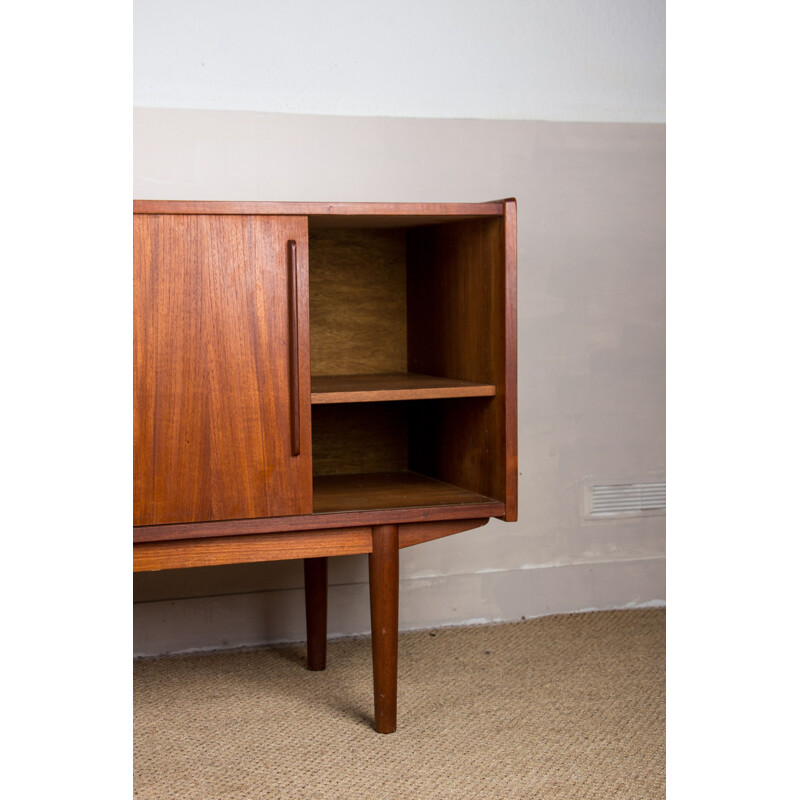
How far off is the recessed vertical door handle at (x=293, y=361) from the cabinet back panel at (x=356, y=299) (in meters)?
0.73

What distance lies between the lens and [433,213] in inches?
74.5

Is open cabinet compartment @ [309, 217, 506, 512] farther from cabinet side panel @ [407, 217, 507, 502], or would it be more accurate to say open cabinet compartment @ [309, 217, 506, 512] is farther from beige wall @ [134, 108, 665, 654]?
beige wall @ [134, 108, 665, 654]

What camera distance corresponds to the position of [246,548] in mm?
1838

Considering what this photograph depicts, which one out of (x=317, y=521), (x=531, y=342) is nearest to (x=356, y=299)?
(x=531, y=342)

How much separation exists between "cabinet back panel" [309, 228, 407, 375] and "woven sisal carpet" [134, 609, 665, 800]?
827mm

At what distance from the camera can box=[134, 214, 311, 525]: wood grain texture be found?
1.75 metres

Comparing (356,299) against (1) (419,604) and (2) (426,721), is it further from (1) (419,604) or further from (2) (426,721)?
(2) (426,721)

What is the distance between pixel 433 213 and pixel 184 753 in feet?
4.11

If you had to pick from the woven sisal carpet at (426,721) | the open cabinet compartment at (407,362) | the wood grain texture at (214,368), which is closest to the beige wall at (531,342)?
the woven sisal carpet at (426,721)

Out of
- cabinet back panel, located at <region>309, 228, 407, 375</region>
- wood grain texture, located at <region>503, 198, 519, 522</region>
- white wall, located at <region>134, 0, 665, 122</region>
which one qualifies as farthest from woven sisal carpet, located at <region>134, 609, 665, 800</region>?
white wall, located at <region>134, 0, 665, 122</region>

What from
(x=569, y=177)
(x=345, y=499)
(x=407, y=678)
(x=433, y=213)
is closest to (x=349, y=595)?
(x=407, y=678)

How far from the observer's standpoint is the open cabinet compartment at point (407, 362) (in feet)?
6.55

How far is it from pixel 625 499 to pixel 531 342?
61 centimetres
